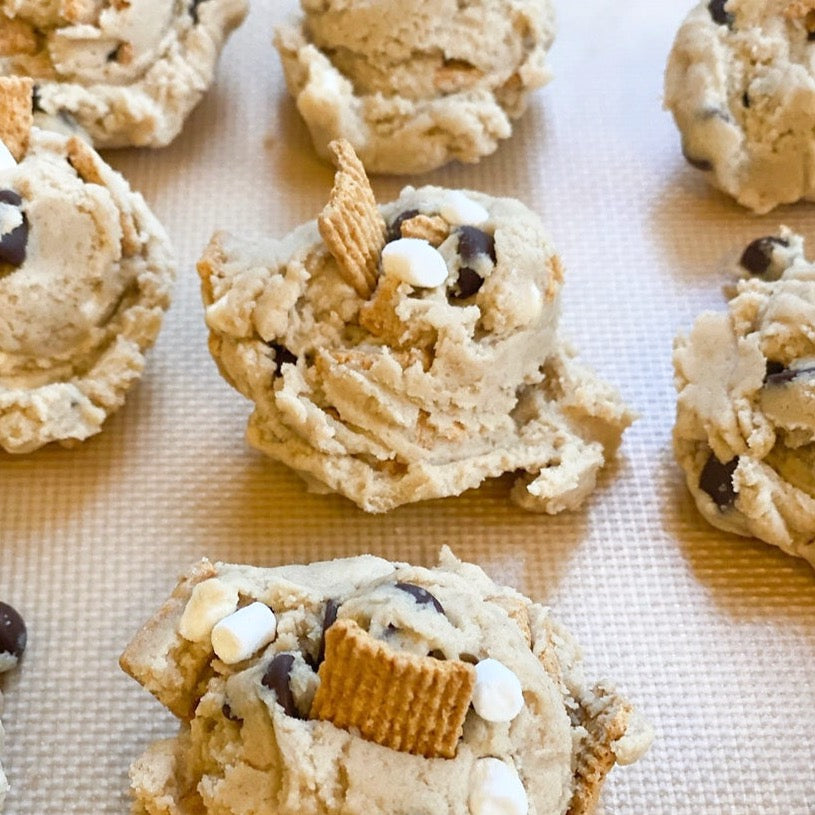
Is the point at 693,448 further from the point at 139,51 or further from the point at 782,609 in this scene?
the point at 139,51

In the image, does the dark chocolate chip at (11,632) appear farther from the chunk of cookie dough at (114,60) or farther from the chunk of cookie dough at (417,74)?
the chunk of cookie dough at (417,74)

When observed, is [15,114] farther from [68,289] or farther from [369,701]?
[369,701]

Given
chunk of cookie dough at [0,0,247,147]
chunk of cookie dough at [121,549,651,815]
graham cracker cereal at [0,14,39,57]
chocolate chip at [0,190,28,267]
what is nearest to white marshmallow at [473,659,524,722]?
chunk of cookie dough at [121,549,651,815]

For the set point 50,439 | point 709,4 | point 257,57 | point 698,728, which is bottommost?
point 698,728

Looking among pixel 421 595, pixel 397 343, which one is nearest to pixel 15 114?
pixel 397 343

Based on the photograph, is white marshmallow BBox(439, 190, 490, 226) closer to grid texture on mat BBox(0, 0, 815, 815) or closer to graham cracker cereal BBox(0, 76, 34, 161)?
grid texture on mat BBox(0, 0, 815, 815)

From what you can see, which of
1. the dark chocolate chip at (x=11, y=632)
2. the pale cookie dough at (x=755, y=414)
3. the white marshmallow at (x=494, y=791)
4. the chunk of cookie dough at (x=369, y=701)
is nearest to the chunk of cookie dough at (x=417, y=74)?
the pale cookie dough at (x=755, y=414)

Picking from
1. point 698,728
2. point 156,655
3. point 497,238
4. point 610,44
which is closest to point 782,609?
point 698,728
